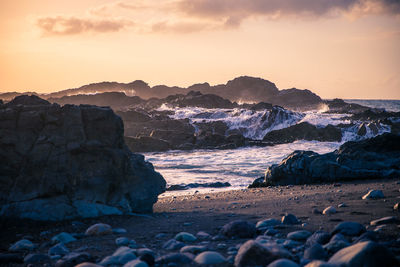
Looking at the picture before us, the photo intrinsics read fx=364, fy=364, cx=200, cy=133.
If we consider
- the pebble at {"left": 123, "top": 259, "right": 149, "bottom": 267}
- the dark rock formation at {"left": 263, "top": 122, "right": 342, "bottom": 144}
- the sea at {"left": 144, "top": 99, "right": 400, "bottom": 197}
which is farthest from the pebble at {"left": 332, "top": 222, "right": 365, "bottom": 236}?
the dark rock formation at {"left": 263, "top": 122, "right": 342, "bottom": 144}

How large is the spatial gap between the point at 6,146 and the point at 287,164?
25.0 feet

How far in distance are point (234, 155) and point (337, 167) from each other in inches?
511

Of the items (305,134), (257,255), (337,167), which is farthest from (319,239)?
(305,134)

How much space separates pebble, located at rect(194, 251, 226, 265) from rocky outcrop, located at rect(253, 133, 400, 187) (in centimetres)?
799

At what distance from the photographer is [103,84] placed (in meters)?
97.6

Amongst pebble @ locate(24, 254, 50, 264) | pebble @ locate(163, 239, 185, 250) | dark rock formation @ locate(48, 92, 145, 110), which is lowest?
pebble @ locate(24, 254, 50, 264)

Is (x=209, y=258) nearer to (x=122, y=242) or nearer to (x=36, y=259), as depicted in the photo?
(x=122, y=242)

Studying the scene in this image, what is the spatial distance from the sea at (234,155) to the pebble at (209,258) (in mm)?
7652

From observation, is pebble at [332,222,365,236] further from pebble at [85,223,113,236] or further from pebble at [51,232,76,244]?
pebble at [51,232,76,244]

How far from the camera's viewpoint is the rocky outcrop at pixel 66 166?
5785mm

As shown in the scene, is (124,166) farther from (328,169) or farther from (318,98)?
(318,98)

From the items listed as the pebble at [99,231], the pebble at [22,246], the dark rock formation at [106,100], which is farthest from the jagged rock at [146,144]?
the dark rock formation at [106,100]

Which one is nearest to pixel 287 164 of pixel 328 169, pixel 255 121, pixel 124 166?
pixel 328 169

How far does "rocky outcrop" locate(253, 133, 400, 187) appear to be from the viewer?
A: 10.2 m
